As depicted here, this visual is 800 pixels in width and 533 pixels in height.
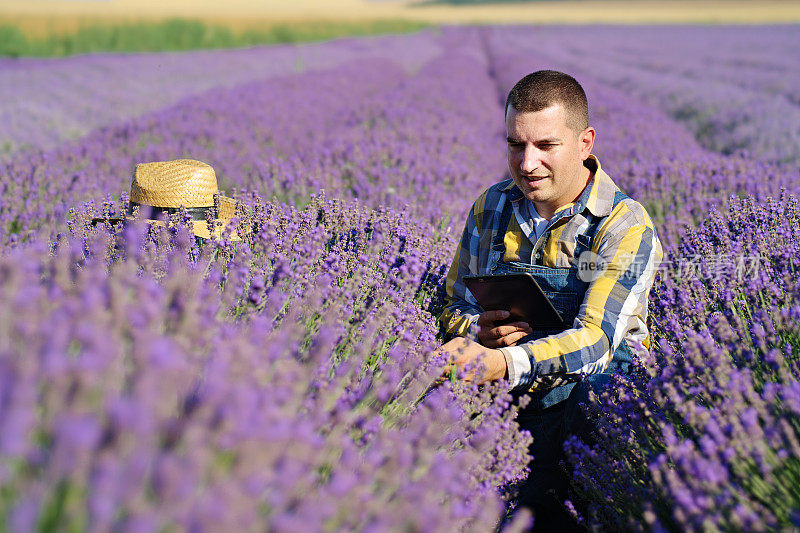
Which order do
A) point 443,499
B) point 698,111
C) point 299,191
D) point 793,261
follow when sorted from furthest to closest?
point 698,111 → point 299,191 → point 793,261 → point 443,499

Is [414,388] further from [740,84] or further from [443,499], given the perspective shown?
[740,84]

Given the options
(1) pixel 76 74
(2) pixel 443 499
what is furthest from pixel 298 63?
(2) pixel 443 499

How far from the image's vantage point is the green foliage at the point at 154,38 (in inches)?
799

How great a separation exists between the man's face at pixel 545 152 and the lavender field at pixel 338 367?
516 mm

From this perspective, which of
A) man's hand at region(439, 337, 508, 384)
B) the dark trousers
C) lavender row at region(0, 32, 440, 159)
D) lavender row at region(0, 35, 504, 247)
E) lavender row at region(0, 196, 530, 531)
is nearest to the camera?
lavender row at region(0, 196, 530, 531)

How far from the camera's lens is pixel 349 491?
2.85 ft

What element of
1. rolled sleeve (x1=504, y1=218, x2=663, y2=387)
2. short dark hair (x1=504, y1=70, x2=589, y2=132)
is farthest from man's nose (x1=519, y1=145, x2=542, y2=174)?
rolled sleeve (x1=504, y1=218, x2=663, y2=387)

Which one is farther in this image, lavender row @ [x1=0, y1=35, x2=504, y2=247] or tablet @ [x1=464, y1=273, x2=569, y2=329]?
lavender row @ [x1=0, y1=35, x2=504, y2=247]

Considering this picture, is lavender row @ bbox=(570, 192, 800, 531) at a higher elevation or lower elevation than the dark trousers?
higher

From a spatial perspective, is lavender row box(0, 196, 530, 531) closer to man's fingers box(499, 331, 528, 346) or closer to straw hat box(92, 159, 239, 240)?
man's fingers box(499, 331, 528, 346)

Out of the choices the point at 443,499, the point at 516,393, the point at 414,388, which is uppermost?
the point at 414,388

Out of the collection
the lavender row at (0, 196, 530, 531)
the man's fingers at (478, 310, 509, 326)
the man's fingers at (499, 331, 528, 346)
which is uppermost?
the lavender row at (0, 196, 530, 531)

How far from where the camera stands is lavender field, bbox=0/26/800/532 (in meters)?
0.68

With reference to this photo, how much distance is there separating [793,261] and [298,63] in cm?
1616
